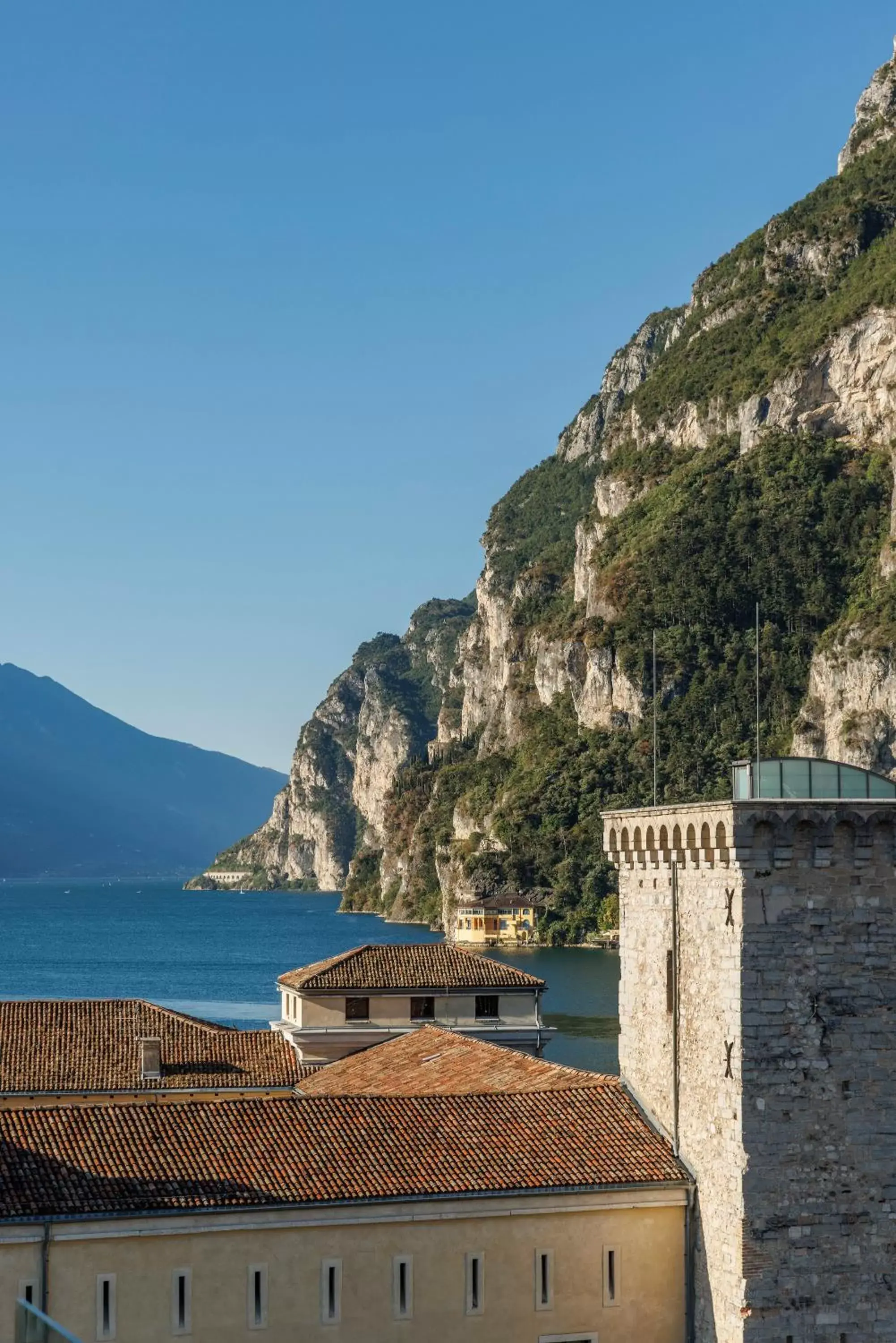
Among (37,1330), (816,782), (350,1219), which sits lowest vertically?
(350,1219)

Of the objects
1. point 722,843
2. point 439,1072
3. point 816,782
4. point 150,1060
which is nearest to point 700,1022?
point 722,843

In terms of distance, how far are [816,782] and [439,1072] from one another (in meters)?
10.9

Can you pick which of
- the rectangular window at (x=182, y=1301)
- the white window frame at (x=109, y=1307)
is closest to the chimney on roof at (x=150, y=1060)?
the rectangular window at (x=182, y=1301)

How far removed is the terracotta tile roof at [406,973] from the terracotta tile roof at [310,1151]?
20957 millimetres

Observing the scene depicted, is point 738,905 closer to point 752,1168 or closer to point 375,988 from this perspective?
point 752,1168

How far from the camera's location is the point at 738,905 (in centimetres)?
2612

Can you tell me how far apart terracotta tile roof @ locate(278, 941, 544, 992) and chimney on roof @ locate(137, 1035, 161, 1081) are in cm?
602

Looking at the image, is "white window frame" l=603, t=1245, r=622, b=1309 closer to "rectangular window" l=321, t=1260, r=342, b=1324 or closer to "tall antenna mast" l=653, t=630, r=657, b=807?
"rectangular window" l=321, t=1260, r=342, b=1324

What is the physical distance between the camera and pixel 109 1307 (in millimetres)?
24234

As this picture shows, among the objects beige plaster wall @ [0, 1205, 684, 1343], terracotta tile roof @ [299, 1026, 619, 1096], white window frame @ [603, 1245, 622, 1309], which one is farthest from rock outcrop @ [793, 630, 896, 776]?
white window frame @ [603, 1245, 622, 1309]

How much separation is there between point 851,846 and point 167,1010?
25676 millimetres

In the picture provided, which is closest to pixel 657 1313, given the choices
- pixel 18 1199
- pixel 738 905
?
pixel 738 905

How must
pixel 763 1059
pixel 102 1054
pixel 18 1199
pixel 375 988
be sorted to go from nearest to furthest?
pixel 18 1199, pixel 763 1059, pixel 102 1054, pixel 375 988

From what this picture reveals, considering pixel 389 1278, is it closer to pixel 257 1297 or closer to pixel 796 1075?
pixel 257 1297
